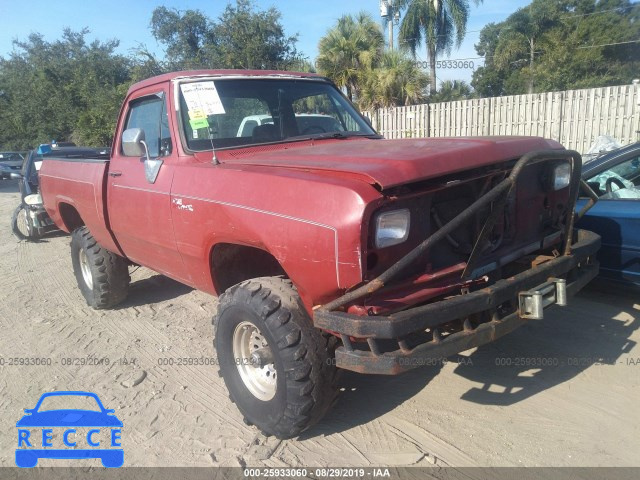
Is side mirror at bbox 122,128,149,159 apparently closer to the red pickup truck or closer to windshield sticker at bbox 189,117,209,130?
the red pickup truck

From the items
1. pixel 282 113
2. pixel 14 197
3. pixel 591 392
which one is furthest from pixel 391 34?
pixel 591 392

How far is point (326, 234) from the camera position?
237cm

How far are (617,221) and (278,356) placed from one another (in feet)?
9.95

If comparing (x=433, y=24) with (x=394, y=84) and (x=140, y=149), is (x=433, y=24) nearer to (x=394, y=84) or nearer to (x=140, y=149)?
(x=394, y=84)

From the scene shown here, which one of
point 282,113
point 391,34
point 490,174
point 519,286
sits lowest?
point 519,286

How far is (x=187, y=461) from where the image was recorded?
9.34ft

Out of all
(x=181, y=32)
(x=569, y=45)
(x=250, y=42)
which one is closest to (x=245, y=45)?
(x=250, y=42)

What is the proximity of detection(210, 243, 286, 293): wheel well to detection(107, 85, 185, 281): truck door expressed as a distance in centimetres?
40

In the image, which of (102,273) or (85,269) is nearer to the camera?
(102,273)

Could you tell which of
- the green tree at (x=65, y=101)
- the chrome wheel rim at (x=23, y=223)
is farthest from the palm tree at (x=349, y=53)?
the chrome wheel rim at (x=23, y=223)

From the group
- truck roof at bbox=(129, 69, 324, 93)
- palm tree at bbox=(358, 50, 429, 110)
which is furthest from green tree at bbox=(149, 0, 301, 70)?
truck roof at bbox=(129, 69, 324, 93)

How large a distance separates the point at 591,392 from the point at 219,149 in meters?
2.98

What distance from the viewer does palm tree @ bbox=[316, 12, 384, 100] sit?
20.9 m

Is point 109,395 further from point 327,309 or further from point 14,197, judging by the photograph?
point 14,197
